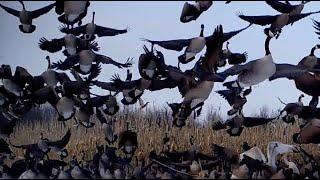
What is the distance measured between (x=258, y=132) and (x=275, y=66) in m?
4.75

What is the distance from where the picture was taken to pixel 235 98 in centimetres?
348

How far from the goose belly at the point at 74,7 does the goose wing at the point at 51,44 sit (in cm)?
27

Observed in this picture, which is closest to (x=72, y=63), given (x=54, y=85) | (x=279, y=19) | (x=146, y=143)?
(x=54, y=85)

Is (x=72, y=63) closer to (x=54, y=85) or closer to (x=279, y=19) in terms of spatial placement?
(x=54, y=85)

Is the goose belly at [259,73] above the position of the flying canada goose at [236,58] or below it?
below

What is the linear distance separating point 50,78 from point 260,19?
134cm

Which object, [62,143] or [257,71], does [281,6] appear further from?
[62,143]

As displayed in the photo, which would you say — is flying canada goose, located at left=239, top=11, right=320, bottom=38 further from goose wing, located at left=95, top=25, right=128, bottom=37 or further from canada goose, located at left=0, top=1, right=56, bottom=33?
canada goose, located at left=0, top=1, right=56, bottom=33

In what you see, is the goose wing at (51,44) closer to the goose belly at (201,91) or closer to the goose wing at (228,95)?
the goose belly at (201,91)

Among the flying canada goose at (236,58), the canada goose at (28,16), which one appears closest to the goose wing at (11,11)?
the canada goose at (28,16)

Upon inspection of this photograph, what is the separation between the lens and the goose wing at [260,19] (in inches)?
136

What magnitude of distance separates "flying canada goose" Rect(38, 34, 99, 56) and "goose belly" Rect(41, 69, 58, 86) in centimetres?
Answer: 17

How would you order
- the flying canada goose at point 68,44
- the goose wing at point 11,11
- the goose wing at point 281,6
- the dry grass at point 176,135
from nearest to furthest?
1. the goose wing at point 281,6
2. the flying canada goose at point 68,44
3. the goose wing at point 11,11
4. the dry grass at point 176,135

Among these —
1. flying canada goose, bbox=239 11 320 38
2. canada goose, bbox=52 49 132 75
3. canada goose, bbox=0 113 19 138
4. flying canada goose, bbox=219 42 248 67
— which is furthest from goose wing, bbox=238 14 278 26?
canada goose, bbox=0 113 19 138
